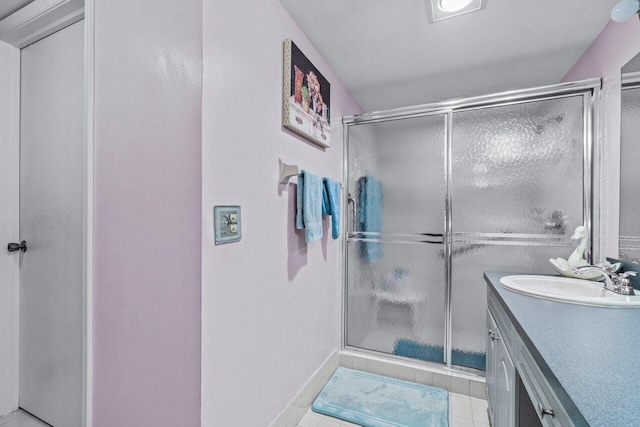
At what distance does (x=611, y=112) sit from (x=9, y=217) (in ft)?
11.3

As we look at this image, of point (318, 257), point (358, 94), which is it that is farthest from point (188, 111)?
point (358, 94)

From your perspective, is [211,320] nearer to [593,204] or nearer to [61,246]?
[61,246]

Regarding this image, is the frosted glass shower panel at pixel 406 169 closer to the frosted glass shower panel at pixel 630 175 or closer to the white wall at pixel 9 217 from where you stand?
the frosted glass shower panel at pixel 630 175

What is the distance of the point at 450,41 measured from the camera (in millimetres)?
1880

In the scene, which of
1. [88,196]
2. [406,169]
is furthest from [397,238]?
[88,196]

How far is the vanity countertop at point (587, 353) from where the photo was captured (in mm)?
559

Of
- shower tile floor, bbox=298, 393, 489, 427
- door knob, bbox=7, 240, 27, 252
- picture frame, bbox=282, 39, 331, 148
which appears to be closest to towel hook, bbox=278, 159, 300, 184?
picture frame, bbox=282, 39, 331, 148

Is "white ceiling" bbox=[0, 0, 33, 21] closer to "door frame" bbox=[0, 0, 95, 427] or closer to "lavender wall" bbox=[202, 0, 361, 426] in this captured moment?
"door frame" bbox=[0, 0, 95, 427]

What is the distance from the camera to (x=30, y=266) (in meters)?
1.69

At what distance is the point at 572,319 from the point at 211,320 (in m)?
1.29

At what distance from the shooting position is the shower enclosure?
5.96 feet

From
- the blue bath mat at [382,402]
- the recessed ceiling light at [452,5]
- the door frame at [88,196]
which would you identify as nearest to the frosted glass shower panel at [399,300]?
the blue bath mat at [382,402]

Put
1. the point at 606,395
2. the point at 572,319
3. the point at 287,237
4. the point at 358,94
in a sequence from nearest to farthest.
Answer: the point at 606,395
the point at 572,319
the point at 287,237
the point at 358,94

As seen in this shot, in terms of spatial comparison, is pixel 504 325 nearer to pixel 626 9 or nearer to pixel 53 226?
pixel 626 9
